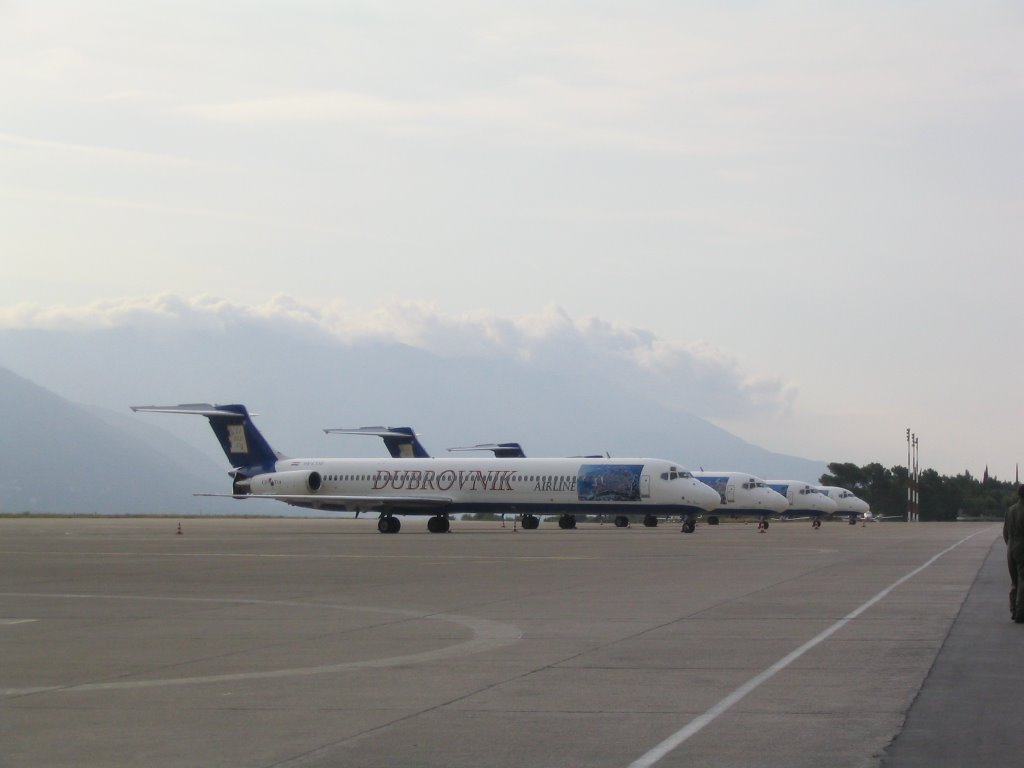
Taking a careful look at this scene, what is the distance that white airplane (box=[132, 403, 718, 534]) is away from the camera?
59500 mm

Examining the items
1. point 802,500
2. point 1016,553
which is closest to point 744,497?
point 802,500

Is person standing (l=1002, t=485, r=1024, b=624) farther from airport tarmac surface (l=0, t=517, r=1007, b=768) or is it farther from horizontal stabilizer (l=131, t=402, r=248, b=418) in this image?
horizontal stabilizer (l=131, t=402, r=248, b=418)

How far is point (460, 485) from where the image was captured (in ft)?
202

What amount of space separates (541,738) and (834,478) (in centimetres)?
19489

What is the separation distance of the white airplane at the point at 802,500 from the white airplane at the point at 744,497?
1034 centimetres

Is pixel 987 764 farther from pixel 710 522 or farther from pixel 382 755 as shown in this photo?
pixel 710 522

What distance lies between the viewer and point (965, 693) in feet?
38.6

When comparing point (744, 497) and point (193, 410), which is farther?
point (744, 497)

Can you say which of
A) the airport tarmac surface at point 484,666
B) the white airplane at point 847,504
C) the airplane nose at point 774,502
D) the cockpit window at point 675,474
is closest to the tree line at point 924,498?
the white airplane at point 847,504

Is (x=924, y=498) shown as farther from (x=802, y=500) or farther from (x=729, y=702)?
(x=729, y=702)

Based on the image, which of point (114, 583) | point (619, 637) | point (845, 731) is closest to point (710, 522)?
point (114, 583)

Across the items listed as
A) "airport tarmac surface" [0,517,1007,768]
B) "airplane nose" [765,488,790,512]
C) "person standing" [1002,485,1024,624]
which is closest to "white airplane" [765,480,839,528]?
"airplane nose" [765,488,790,512]

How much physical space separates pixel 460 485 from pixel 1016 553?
44.0 m

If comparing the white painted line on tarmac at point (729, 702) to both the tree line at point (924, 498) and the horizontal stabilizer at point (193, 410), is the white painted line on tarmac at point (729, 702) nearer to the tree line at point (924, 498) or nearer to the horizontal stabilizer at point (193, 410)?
the horizontal stabilizer at point (193, 410)
